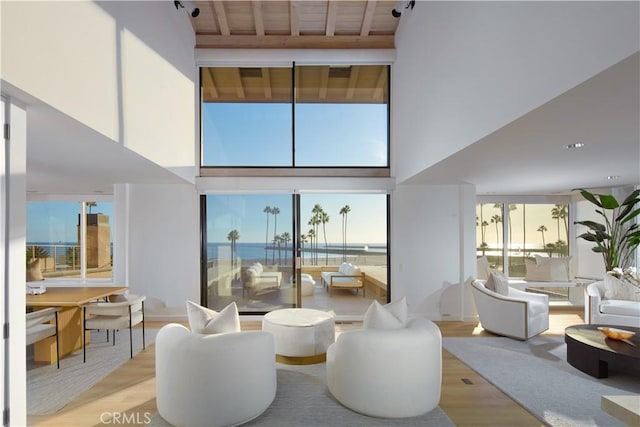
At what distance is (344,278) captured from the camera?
624 centimetres

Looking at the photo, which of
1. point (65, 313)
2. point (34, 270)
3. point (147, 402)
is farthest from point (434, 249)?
point (34, 270)

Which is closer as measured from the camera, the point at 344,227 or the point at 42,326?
the point at 42,326

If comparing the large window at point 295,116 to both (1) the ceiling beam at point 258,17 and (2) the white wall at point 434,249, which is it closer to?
(1) the ceiling beam at point 258,17

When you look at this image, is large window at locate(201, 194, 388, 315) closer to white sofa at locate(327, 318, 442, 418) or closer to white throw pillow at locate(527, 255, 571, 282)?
white sofa at locate(327, 318, 442, 418)

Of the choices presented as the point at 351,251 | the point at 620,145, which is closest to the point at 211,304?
the point at 351,251

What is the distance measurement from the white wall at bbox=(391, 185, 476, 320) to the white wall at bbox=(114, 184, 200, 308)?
136 inches

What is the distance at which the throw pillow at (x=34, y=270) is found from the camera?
24.4ft

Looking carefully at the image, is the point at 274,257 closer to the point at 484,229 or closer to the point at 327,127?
the point at 327,127

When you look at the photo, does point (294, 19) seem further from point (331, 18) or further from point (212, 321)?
point (212, 321)

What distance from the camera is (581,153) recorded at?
353 centimetres

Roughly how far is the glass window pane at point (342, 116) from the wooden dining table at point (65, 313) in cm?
364

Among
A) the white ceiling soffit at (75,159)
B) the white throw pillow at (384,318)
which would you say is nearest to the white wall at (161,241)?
the white ceiling soffit at (75,159)

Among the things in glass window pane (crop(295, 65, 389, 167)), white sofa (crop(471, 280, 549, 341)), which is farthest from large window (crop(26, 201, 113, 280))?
white sofa (crop(471, 280, 549, 341))

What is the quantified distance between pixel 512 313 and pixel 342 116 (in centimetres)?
406
